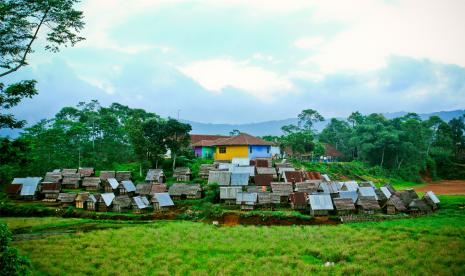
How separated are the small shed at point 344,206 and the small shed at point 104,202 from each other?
23295 millimetres

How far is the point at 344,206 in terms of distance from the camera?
31750 mm

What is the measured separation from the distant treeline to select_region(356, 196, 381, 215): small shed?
82.7 feet

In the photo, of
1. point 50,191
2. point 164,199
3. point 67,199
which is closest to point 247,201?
point 164,199

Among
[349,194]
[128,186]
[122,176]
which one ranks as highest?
[122,176]

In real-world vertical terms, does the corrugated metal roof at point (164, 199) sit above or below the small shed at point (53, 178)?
below

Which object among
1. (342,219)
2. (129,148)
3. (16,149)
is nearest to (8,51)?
(16,149)

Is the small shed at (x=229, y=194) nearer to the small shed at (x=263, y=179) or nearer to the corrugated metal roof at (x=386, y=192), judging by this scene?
the small shed at (x=263, y=179)

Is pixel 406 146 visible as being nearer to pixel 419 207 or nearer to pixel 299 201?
pixel 419 207

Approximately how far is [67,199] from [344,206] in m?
29.3

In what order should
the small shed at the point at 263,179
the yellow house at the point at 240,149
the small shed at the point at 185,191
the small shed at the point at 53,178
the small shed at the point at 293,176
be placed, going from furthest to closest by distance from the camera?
the yellow house at the point at 240,149
the small shed at the point at 53,178
the small shed at the point at 293,176
the small shed at the point at 263,179
the small shed at the point at 185,191

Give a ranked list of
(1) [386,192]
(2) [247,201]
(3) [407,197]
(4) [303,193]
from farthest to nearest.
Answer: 1. (1) [386,192]
2. (3) [407,197]
3. (2) [247,201]
4. (4) [303,193]

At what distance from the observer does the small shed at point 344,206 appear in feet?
104

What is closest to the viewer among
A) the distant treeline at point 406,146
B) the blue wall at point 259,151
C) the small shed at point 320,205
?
the small shed at point 320,205

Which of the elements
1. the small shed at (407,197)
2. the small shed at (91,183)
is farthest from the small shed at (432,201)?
the small shed at (91,183)
